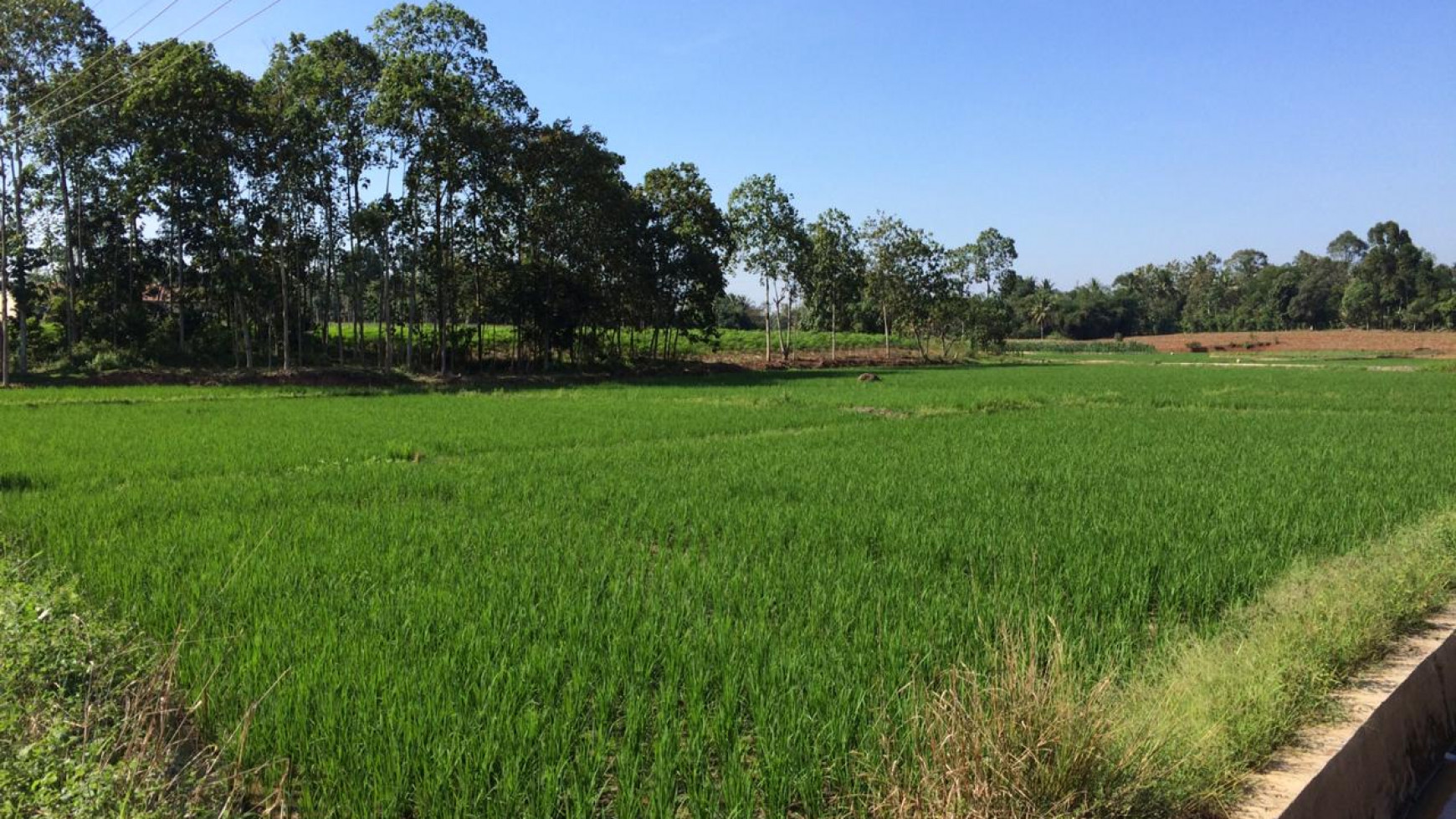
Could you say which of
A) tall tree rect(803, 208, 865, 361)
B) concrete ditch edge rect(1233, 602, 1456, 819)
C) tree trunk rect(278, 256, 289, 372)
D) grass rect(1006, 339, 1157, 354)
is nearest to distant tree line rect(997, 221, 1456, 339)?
grass rect(1006, 339, 1157, 354)

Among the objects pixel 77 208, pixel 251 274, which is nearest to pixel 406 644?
pixel 251 274

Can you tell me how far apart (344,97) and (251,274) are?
6461 mm

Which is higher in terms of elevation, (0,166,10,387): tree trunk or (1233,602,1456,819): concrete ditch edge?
(0,166,10,387): tree trunk

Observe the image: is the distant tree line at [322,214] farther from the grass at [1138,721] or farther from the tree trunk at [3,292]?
the grass at [1138,721]

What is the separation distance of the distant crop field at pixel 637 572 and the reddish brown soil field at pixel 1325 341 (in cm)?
6397

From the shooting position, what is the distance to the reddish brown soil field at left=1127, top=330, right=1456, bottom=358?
61.6 m

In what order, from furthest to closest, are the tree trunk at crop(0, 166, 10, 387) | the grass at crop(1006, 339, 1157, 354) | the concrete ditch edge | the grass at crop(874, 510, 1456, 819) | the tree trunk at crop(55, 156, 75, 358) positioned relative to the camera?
the grass at crop(1006, 339, 1157, 354), the tree trunk at crop(55, 156, 75, 358), the tree trunk at crop(0, 166, 10, 387), the concrete ditch edge, the grass at crop(874, 510, 1456, 819)

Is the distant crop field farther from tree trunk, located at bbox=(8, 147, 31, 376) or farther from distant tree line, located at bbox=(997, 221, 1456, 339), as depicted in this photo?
distant tree line, located at bbox=(997, 221, 1456, 339)

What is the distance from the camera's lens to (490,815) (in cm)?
241

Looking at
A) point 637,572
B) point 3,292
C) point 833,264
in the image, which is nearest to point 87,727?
point 637,572

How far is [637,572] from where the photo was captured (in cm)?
506

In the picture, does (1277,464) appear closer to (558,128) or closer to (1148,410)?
(1148,410)

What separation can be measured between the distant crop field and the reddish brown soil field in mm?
63972

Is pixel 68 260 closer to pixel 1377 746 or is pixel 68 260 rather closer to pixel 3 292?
pixel 3 292
